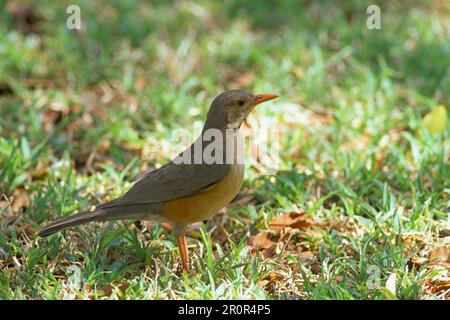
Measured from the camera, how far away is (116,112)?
23.8ft

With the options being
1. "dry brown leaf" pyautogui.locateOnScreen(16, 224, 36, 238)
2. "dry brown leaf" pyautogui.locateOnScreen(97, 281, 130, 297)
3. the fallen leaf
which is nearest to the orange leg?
"dry brown leaf" pyautogui.locateOnScreen(97, 281, 130, 297)

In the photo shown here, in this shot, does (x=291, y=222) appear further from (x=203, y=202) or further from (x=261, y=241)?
(x=203, y=202)

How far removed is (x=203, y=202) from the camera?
5.02 meters

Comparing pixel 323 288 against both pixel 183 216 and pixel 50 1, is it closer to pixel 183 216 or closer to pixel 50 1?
pixel 183 216

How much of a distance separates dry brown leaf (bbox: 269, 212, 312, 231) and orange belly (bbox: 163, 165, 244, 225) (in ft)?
2.02

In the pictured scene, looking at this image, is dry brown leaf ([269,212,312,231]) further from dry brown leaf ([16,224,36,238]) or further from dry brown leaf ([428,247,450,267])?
dry brown leaf ([16,224,36,238])

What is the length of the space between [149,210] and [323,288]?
129 cm

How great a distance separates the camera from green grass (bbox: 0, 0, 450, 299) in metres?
4.86

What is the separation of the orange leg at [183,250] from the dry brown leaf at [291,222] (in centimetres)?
77

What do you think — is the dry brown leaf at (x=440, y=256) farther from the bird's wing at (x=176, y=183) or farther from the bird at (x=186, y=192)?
the bird's wing at (x=176, y=183)

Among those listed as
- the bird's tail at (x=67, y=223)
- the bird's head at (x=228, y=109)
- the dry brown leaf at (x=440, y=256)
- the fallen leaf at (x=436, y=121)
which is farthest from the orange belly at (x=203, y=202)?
the fallen leaf at (x=436, y=121)

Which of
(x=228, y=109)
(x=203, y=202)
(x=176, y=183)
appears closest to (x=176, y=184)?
(x=176, y=183)

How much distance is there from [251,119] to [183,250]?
238 centimetres
